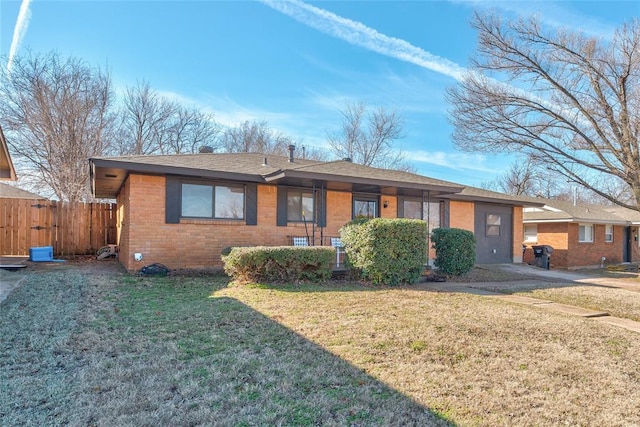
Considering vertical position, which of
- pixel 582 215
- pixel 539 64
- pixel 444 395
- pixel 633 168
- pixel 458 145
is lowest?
pixel 444 395

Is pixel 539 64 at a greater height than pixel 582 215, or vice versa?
pixel 539 64

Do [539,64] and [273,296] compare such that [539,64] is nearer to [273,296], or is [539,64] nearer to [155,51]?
[273,296]

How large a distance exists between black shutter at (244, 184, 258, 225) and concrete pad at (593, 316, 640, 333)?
8097 millimetres

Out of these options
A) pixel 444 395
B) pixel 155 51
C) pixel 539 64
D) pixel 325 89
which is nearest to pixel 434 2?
pixel 539 64

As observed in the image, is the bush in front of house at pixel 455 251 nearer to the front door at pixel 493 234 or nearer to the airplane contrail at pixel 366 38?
the front door at pixel 493 234

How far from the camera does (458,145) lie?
14.4 metres

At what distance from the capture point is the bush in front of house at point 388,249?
8.73m

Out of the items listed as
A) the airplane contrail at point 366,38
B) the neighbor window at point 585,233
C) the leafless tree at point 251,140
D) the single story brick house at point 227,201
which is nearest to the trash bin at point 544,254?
the neighbor window at point 585,233

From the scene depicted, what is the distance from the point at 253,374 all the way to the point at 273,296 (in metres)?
3.54

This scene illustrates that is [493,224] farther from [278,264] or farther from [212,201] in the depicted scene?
[212,201]

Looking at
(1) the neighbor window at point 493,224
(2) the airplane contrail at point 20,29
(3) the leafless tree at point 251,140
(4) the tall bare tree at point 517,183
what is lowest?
→ (1) the neighbor window at point 493,224

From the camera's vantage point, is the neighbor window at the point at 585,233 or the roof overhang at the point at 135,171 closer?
the roof overhang at the point at 135,171

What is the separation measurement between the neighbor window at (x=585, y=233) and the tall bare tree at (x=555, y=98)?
5.95 metres

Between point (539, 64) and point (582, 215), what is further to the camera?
point (582, 215)
